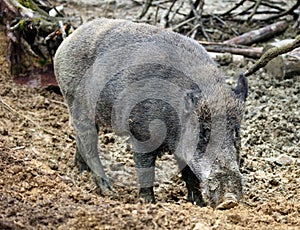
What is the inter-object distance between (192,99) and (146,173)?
2.85 ft

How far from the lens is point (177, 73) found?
4.67m

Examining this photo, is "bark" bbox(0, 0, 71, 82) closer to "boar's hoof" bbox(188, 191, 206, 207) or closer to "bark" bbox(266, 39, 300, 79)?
"bark" bbox(266, 39, 300, 79)

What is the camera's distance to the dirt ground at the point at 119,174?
3.57 meters

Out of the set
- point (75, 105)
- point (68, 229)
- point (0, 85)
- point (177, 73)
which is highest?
point (177, 73)

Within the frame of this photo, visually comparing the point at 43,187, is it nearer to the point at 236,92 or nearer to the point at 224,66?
the point at 236,92

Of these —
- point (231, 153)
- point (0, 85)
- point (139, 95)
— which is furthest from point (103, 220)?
point (0, 85)

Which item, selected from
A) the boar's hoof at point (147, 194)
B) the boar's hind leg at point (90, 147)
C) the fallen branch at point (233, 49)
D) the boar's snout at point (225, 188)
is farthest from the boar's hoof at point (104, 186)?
the fallen branch at point (233, 49)

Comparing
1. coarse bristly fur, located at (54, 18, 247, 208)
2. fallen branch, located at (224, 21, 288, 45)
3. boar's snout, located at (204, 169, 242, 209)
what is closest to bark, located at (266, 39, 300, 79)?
fallen branch, located at (224, 21, 288, 45)

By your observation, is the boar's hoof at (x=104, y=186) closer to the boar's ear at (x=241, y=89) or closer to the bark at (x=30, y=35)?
the boar's ear at (x=241, y=89)

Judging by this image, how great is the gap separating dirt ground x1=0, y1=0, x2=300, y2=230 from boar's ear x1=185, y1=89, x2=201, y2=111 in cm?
71

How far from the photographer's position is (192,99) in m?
4.36

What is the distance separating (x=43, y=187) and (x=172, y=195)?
1.38 meters

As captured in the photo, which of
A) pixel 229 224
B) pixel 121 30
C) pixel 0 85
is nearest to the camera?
pixel 229 224

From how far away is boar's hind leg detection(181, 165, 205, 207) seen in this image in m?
4.99
